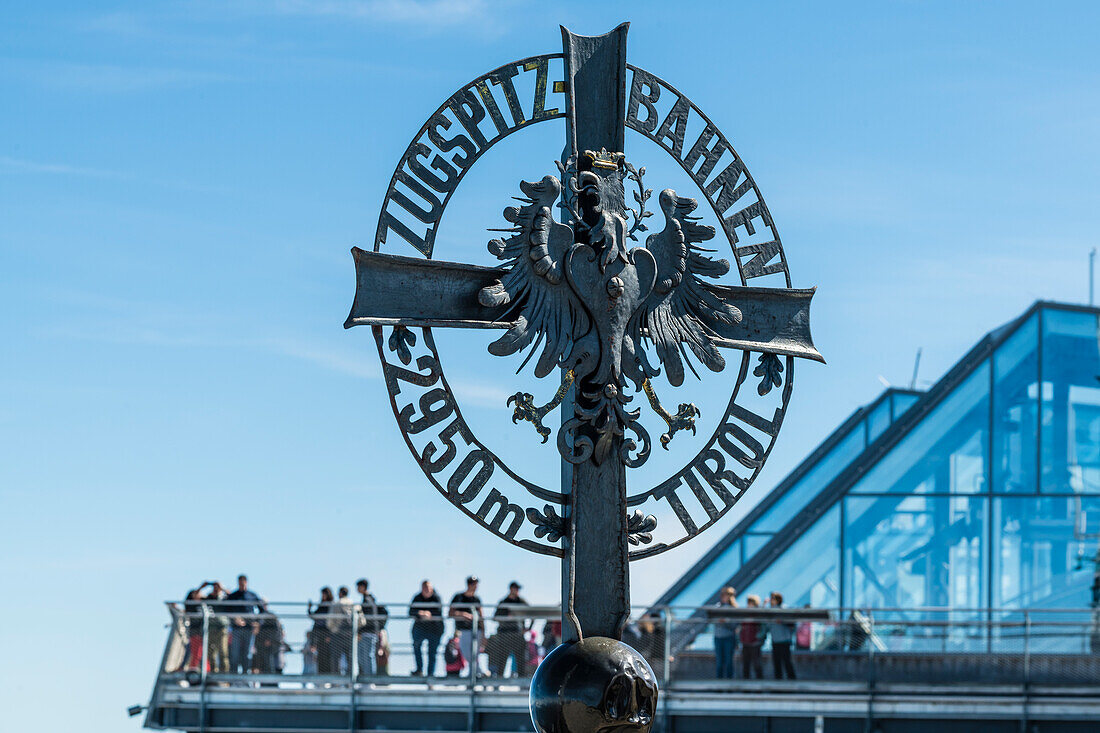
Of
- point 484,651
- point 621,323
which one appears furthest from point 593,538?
point 484,651

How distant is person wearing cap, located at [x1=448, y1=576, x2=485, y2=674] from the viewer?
20.8 m

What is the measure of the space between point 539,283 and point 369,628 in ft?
45.2

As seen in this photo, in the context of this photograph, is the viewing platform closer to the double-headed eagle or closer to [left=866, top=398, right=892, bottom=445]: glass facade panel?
[left=866, top=398, right=892, bottom=445]: glass facade panel

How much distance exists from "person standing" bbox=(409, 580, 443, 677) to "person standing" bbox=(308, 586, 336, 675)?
3.34 ft

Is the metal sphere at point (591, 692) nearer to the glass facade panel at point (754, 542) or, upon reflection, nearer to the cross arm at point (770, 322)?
the cross arm at point (770, 322)

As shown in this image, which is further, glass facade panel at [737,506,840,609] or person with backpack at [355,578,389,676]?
glass facade panel at [737,506,840,609]

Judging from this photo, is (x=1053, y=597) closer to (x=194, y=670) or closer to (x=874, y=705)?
(x=874, y=705)

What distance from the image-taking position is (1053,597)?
27.3 m

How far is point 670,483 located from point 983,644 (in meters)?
14.0

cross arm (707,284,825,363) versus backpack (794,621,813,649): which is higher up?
cross arm (707,284,825,363)

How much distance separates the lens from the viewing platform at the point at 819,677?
70.4 feet

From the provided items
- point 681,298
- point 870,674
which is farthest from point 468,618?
point 681,298

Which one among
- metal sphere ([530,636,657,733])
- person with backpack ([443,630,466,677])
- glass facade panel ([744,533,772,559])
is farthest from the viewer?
glass facade panel ([744,533,772,559])

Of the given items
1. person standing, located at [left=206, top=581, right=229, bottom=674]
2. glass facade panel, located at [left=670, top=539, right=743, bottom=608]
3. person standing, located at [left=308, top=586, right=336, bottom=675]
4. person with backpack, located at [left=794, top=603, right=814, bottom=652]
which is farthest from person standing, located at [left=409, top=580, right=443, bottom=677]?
glass facade panel, located at [left=670, top=539, right=743, bottom=608]
